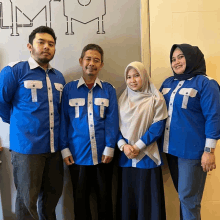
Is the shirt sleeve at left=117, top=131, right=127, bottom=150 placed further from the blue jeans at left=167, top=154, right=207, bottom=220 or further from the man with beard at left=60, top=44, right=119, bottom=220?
the blue jeans at left=167, top=154, right=207, bottom=220

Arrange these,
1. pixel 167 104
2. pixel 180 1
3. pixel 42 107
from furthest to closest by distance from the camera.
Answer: pixel 180 1
pixel 167 104
pixel 42 107

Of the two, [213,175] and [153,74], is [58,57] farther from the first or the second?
[213,175]

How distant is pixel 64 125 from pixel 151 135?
0.73m

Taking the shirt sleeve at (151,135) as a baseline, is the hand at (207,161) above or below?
below

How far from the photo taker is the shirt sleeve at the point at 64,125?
1494mm

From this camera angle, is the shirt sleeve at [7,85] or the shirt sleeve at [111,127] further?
the shirt sleeve at [111,127]

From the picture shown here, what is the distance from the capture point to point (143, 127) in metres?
1.47

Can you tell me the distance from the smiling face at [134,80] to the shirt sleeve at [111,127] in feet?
0.68

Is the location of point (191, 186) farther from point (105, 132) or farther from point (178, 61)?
point (178, 61)

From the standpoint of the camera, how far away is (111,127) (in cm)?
152

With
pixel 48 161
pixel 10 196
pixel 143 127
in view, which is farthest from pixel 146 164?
pixel 10 196

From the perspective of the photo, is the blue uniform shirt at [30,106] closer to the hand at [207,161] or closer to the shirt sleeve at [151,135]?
the shirt sleeve at [151,135]

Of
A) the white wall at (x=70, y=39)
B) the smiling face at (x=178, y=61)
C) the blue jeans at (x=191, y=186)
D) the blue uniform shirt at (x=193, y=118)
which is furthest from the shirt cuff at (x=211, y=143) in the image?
the white wall at (x=70, y=39)

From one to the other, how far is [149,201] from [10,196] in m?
1.44
